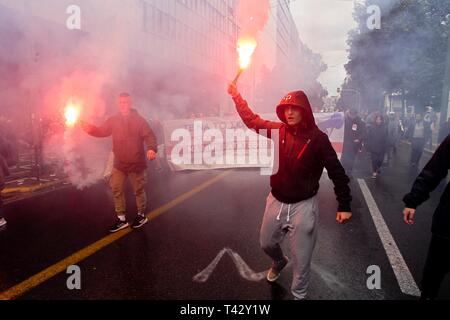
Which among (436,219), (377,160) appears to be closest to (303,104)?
(436,219)

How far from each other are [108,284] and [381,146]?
7.12m

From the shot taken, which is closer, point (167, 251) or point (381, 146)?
point (167, 251)

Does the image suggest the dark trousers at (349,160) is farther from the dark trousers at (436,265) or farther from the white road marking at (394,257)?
the dark trousers at (436,265)

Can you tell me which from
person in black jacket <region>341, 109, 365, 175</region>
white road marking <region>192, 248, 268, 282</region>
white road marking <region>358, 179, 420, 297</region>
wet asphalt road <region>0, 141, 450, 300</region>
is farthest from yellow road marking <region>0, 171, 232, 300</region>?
person in black jacket <region>341, 109, 365, 175</region>

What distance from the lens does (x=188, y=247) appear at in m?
3.93

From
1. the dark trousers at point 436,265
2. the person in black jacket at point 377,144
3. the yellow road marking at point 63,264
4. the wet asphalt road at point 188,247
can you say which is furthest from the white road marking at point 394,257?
the yellow road marking at point 63,264

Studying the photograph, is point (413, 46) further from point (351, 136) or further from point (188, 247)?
point (188, 247)

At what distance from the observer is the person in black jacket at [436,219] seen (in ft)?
7.81

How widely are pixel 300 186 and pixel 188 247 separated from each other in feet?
5.64

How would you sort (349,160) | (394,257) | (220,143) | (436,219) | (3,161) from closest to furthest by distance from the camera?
(436,219) → (394,257) → (3,161) → (349,160) → (220,143)

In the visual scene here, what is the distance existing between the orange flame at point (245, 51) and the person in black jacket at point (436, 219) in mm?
1781
